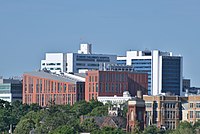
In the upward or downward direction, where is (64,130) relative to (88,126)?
upward

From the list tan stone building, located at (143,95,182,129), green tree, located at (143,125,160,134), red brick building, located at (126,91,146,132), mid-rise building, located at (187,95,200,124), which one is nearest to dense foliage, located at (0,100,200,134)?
green tree, located at (143,125,160,134)

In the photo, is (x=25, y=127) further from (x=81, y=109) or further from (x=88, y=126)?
(x=81, y=109)

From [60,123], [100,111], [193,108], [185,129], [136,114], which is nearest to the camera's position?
[185,129]

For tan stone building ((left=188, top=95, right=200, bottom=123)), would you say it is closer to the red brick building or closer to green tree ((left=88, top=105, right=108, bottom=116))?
green tree ((left=88, top=105, right=108, bottom=116))

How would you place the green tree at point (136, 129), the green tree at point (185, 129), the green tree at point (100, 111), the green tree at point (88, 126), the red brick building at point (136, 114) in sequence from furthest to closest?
the green tree at point (100, 111) < the red brick building at point (136, 114) < the green tree at point (136, 129) < the green tree at point (185, 129) < the green tree at point (88, 126)

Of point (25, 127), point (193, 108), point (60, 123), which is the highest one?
point (193, 108)

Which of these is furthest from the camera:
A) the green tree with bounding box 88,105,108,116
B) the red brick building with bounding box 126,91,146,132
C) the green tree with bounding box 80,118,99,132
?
the green tree with bounding box 88,105,108,116

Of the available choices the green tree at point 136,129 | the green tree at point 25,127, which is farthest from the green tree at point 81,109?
the green tree at point 25,127

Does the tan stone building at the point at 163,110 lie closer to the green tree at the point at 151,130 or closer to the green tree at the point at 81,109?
the green tree at the point at 81,109

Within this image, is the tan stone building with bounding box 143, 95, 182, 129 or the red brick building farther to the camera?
the tan stone building with bounding box 143, 95, 182, 129

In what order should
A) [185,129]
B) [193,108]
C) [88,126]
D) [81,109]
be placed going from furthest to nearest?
1. [81,109]
2. [193,108]
3. [185,129]
4. [88,126]

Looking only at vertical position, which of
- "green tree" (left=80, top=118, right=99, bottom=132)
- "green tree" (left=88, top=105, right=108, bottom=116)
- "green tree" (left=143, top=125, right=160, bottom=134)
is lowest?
"green tree" (left=143, top=125, right=160, bottom=134)

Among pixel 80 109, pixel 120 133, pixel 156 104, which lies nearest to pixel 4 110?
pixel 80 109

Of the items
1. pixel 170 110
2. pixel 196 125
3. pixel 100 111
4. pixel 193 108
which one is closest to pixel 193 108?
pixel 193 108
